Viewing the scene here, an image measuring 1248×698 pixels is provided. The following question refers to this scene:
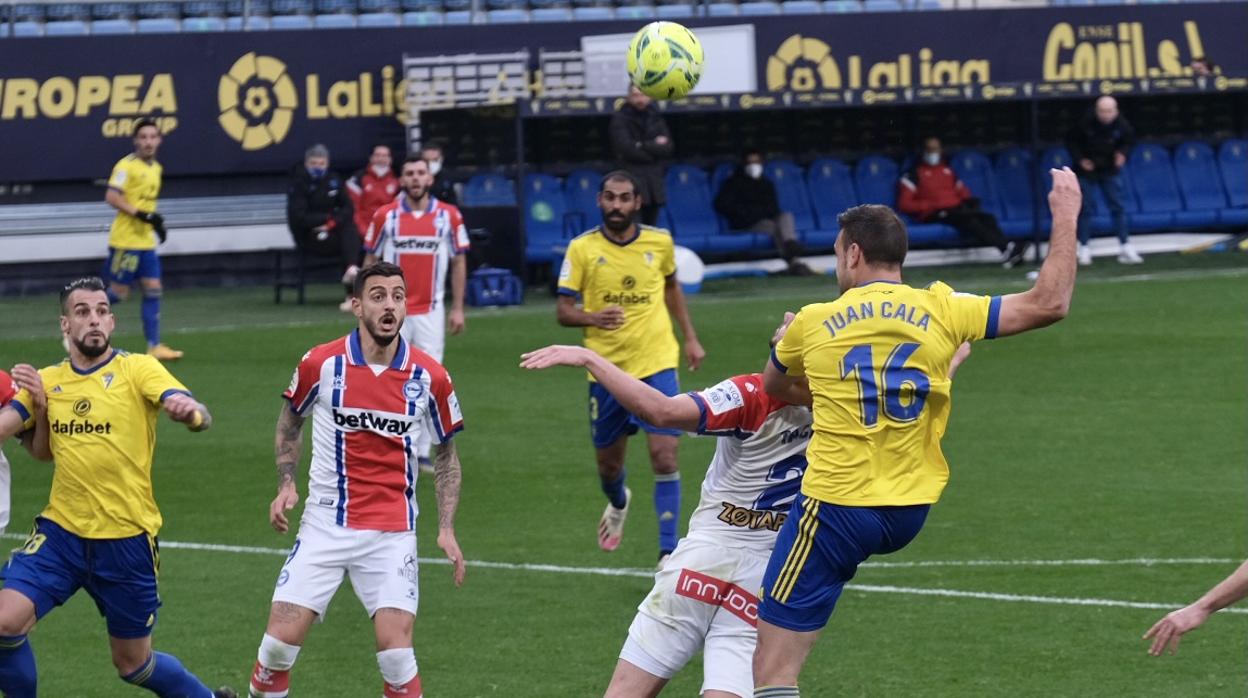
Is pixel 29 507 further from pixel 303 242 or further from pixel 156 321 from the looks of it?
pixel 303 242

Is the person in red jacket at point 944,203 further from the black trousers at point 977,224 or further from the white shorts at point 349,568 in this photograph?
the white shorts at point 349,568

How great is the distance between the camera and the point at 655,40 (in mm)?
12656

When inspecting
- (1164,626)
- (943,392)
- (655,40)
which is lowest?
(1164,626)

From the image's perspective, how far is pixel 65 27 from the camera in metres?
26.8

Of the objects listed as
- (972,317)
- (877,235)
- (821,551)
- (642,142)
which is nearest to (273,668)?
(821,551)

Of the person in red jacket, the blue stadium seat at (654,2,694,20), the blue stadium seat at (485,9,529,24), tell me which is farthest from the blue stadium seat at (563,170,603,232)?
the person in red jacket

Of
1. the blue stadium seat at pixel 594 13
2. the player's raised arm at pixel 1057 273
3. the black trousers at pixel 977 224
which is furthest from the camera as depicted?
the blue stadium seat at pixel 594 13

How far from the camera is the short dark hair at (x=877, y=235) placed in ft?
20.9

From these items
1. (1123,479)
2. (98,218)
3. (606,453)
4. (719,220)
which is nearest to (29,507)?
(606,453)

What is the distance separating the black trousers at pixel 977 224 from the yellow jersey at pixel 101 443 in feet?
67.5

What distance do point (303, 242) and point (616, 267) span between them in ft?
43.4

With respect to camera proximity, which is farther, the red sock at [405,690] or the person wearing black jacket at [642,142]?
the person wearing black jacket at [642,142]

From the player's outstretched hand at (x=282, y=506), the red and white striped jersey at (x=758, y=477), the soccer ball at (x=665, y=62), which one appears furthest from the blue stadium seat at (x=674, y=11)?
the red and white striped jersey at (x=758, y=477)

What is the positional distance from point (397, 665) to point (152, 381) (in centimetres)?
151
